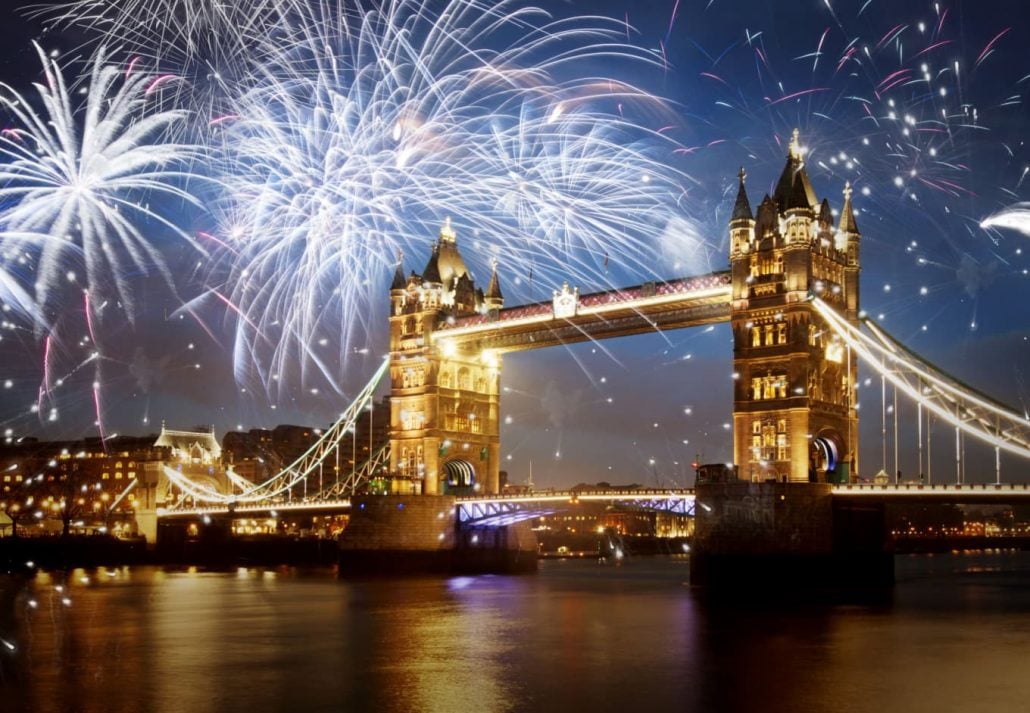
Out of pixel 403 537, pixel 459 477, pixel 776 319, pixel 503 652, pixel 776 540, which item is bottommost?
pixel 403 537

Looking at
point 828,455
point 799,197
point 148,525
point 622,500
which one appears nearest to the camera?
point 799,197

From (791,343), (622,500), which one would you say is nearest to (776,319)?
(791,343)

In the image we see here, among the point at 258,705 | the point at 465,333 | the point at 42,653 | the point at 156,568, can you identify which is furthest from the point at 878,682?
the point at 156,568

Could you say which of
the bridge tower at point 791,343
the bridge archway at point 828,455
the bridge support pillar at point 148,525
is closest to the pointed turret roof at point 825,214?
the bridge tower at point 791,343

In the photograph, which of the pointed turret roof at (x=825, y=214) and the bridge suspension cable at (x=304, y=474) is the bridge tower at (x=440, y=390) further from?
the pointed turret roof at (x=825, y=214)

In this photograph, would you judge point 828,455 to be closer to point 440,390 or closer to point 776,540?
point 776,540
